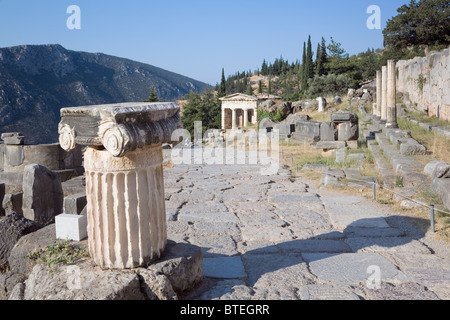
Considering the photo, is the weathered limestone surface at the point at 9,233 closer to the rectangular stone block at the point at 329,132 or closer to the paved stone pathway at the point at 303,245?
the paved stone pathway at the point at 303,245

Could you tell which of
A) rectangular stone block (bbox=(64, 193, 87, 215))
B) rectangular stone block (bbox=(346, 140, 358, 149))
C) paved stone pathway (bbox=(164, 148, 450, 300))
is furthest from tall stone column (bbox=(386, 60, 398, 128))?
rectangular stone block (bbox=(64, 193, 87, 215))

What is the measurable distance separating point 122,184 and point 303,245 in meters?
2.49

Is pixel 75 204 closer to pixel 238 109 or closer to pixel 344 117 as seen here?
pixel 344 117

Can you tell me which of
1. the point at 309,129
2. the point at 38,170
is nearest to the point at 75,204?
the point at 38,170

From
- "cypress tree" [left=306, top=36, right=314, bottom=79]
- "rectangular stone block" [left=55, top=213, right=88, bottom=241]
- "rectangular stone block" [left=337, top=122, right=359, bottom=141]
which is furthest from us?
"cypress tree" [left=306, top=36, right=314, bottom=79]

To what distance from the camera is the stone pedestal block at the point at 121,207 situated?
3121mm

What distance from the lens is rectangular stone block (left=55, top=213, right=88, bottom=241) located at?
12.3 ft

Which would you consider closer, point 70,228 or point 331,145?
point 70,228

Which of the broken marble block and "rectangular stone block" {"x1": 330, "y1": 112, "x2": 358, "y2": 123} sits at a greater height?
"rectangular stone block" {"x1": 330, "y1": 112, "x2": 358, "y2": 123}

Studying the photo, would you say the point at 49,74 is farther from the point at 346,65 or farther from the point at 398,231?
the point at 398,231

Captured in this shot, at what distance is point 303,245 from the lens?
4848 millimetres

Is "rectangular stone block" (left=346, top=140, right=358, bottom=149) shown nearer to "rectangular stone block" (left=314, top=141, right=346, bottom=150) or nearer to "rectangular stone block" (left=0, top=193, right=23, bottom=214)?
"rectangular stone block" (left=314, top=141, right=346, bottom=150)

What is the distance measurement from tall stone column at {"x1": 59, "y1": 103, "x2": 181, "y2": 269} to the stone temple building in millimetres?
47473

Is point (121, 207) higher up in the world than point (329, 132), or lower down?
lower down
